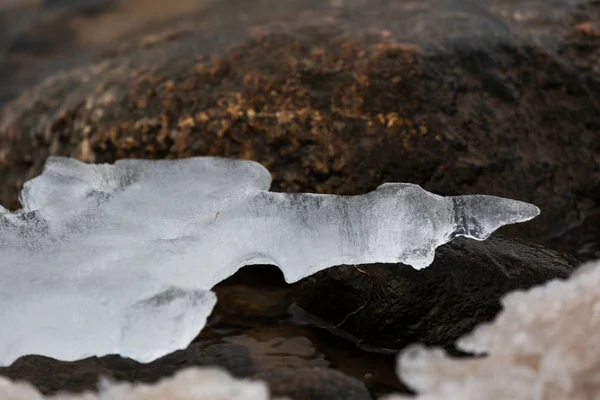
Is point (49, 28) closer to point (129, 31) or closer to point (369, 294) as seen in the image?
point (129, 31)

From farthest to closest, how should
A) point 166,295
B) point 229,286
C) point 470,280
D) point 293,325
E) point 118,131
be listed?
point 118,131 < point 229,286 < point 293,325 < point 470,280 < point 166,295

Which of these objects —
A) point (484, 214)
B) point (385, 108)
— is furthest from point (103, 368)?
point (385, 108)

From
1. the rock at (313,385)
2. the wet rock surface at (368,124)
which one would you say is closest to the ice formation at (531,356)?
the rock at (313,385)

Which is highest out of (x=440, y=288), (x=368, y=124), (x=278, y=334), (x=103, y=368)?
(x=368, y=124)

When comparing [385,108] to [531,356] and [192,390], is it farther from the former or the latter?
[192,390]

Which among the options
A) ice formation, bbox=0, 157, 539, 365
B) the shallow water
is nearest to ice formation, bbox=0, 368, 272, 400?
ice formation, bbox=0, 157, 539, 365

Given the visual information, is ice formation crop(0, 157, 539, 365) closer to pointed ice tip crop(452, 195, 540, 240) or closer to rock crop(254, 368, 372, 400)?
pointed ice tip crop(452, 195, 540, 240)

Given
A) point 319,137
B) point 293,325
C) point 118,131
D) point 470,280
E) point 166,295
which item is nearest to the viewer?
point 166,295

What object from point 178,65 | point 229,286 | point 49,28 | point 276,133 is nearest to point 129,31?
point 49,28
